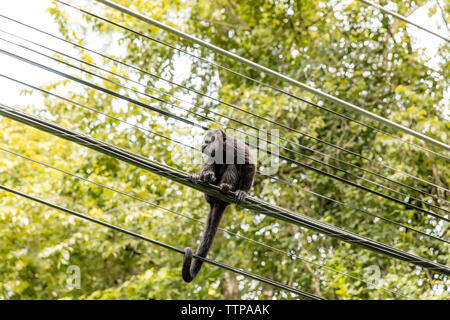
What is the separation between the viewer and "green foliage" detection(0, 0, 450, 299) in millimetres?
7855

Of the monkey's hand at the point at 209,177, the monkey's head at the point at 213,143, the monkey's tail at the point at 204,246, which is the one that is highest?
the monkey's head at the point at 213,143

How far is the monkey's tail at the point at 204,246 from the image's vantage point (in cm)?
409

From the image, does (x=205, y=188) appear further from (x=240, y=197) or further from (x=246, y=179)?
(x=246, y=179)

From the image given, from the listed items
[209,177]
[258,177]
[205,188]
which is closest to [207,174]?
[209,177]

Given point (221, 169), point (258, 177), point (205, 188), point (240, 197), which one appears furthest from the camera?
point (258, 177)

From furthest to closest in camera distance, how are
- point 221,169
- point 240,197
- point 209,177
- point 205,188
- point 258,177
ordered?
1. point 258,177
2. point 221,169
3. point 209,177
4. point 240,197
5. point 205,188

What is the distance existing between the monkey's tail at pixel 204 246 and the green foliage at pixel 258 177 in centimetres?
304

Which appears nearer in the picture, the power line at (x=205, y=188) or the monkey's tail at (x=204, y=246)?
the power line at (x=205, y=188)

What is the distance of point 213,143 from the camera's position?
4742 mm

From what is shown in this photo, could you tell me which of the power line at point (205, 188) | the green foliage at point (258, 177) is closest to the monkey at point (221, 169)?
the power line at point (205, 188)

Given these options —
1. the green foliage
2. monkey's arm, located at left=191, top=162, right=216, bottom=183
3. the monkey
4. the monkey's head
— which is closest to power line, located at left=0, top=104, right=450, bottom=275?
monkey's arm, located at left=191, top=162, right=216, bottom=183

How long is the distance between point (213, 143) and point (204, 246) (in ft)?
2.84

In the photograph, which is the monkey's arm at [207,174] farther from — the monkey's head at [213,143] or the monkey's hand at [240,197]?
the monkey's hand at [240,197]
